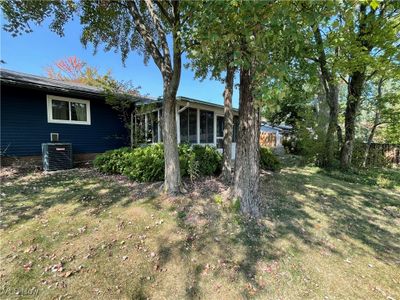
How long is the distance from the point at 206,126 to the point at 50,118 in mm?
6558

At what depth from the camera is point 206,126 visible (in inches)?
430

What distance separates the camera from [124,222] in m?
3.95

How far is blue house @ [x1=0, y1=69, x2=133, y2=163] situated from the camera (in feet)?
24.5

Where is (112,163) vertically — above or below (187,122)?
below

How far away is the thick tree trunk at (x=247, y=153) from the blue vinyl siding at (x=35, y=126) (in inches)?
290

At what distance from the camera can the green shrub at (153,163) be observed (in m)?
6.03

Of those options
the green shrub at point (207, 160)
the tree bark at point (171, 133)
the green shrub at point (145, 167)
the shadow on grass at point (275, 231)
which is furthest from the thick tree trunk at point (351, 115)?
the tree bark at point (171, 133)

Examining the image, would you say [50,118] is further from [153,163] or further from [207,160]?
[207,160]

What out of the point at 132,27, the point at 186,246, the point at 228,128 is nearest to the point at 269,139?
the point at 228,128

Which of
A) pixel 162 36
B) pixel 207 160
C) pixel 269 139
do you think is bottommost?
pixel 207 160

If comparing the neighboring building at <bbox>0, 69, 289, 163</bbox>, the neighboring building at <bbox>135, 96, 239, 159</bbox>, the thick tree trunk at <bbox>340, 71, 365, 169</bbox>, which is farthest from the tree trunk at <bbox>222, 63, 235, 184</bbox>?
the thick tree trunk at <bbox>340, 71, 365, 169</bbox>

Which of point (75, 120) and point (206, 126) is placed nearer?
point (75, 120)

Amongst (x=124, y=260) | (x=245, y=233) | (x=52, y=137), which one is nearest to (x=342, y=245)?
(x=245, y=233)

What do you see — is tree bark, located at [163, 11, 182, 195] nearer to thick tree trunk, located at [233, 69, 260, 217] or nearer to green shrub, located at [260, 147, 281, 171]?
thick tree trunk, located at [233, 69, 260, 217]
